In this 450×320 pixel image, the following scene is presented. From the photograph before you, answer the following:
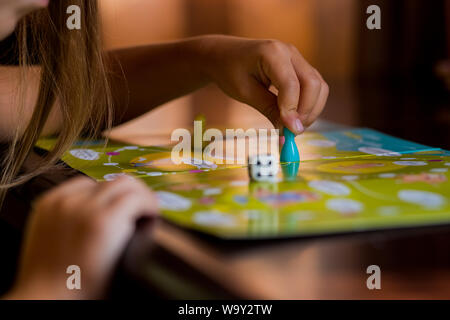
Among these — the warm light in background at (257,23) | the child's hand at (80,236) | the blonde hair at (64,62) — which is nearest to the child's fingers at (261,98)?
the blonde hair at (64,62)

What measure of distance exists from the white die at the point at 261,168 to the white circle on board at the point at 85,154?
25 centimetres

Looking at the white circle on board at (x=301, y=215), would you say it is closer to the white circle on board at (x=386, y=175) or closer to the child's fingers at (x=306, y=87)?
the white circle on board at (x=386, y=175)

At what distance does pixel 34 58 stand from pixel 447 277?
81 centimetres

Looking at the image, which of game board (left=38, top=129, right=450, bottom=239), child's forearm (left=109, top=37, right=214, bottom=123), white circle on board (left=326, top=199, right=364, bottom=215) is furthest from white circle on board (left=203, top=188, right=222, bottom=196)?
child's forearm (left=109, top=37, right=214, bottom=123)

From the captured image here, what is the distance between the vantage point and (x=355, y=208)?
0.52 meters

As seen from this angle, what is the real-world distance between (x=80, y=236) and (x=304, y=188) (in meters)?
0.22

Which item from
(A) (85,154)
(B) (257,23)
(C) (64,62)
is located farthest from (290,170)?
(B) (257,23)

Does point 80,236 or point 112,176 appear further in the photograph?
point 112,176

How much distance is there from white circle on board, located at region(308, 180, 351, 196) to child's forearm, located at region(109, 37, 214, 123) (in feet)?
1.75

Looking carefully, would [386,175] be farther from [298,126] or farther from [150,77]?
[150,77]

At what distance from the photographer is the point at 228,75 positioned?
979 millimetres

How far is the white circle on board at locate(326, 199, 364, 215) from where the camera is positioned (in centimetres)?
51

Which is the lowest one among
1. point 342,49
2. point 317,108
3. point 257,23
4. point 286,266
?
point 286,266
